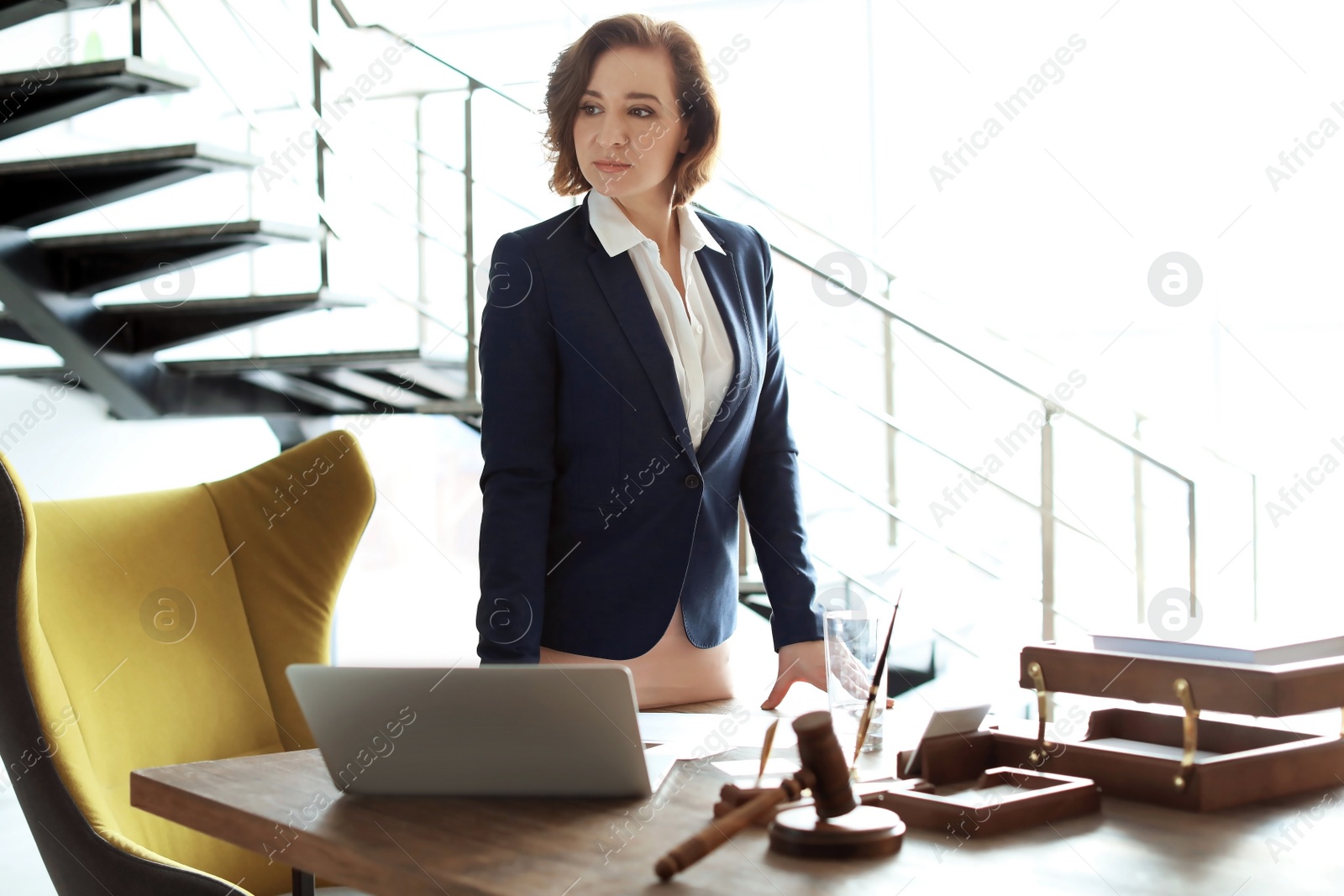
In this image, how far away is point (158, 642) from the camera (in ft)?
4.33

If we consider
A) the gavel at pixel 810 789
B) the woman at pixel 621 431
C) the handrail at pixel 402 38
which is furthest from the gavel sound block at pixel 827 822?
the handrail at pixel 402 38

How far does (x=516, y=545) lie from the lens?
1246 mm

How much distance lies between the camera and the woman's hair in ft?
4.35

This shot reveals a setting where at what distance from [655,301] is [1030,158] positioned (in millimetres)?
3031

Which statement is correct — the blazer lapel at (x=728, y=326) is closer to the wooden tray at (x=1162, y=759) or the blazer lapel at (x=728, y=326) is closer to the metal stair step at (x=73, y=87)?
the wooden tray at (x=1162, y=759)

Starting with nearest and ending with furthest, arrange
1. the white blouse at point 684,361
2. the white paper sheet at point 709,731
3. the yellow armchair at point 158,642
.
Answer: the white paper sheet at point 709,731, the yellow armchair at point 158,642, the white blouse at point 684,361

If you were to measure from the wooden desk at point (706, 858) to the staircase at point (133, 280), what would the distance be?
6.27ft

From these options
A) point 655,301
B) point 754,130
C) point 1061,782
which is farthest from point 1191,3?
point 1061,782

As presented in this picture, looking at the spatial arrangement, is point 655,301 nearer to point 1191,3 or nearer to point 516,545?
point 516,545

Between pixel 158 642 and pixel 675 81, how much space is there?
0.89 m

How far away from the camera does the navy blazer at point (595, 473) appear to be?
1.26m

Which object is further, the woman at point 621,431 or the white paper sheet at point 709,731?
the woman at point 621,431

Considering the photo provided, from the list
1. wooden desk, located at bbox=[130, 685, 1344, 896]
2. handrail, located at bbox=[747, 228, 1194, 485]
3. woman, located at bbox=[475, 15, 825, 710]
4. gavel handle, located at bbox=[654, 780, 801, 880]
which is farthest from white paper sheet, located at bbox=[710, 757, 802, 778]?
handrail, located at bbox=[747, 228, 1194, 485]

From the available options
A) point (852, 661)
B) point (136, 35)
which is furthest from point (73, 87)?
point (852, 661)
